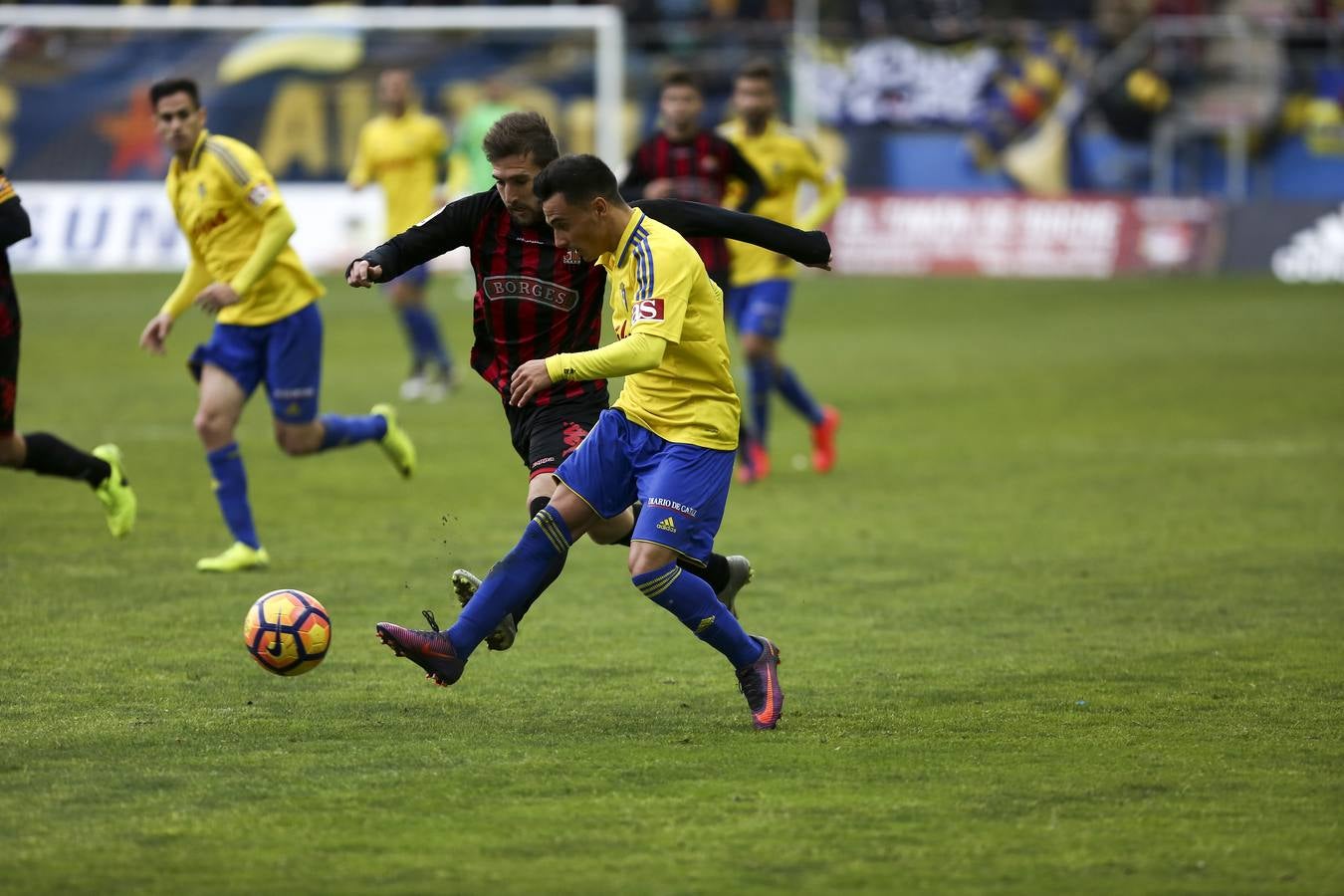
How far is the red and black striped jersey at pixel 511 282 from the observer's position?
22.1 feet

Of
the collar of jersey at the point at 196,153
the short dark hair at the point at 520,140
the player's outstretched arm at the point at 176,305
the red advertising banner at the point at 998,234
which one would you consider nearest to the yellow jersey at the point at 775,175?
the player's outstretched arm at the point at 176,305

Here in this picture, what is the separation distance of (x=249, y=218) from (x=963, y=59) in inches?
941

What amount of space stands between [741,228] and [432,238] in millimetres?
1190

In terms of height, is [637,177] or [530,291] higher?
[530,291]

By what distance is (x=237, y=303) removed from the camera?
8.52m

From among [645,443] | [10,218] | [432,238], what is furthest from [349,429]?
[645,443]

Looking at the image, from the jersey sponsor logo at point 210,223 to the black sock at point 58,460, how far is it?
1.17m

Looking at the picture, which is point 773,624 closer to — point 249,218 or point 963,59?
point 249,218

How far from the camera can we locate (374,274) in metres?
6.39

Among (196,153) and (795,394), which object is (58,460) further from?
(795,394)

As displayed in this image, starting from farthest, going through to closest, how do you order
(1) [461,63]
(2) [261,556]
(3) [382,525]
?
1. (1) [461,63]
2. (3) [382,525]
3. (2) [261,556]

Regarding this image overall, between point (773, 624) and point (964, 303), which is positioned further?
point (964, 303)

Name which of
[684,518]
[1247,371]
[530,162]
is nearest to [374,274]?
[530,162]

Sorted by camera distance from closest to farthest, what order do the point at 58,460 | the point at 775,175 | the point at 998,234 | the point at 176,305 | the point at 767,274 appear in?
the point at 58,460, the point at 176,305, the point at 767,274, the point at 775,175, the point at 998,234
